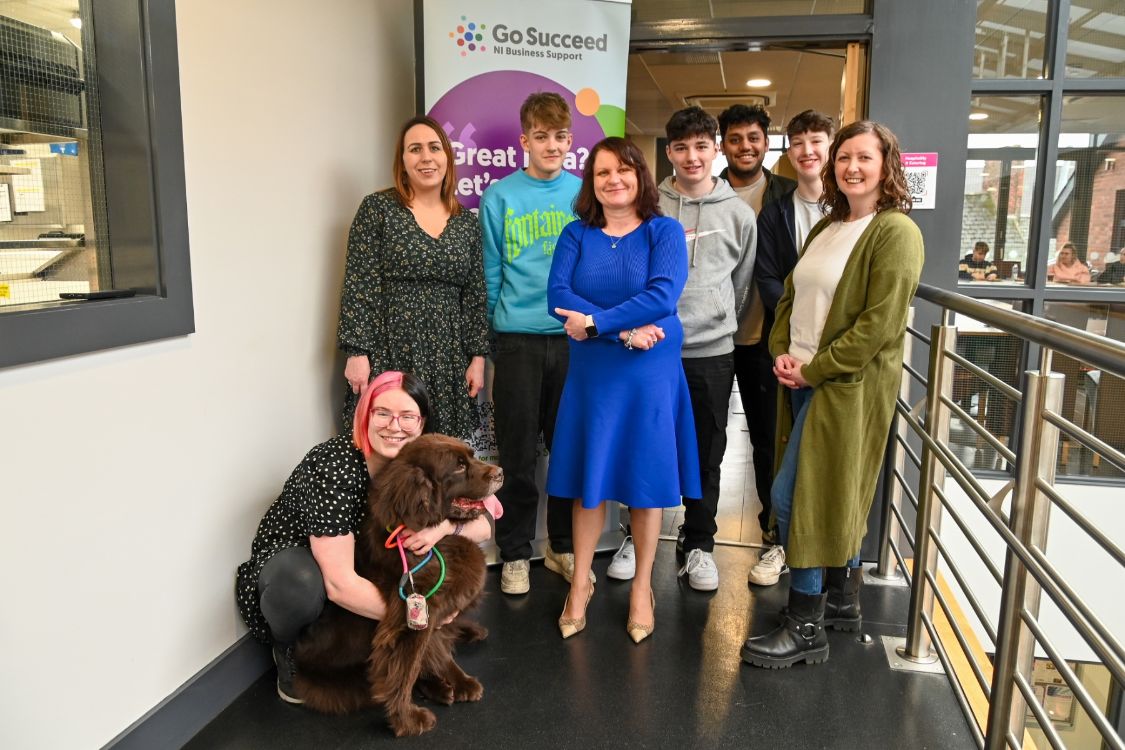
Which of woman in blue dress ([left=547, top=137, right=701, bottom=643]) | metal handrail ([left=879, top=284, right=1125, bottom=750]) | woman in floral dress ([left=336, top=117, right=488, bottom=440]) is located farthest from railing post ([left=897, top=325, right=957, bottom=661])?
woman in floral dress ([left=336, top=117, right=488, bottom=440])

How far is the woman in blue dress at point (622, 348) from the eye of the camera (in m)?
Answer: 2.32

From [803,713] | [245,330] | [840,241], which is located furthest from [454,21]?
[803,713]

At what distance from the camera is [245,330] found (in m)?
2.22

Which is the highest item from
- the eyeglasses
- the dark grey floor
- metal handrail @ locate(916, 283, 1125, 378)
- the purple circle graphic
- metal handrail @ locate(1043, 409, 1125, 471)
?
the purple circle graphic

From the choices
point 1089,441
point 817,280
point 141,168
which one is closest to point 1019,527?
point 1089,441

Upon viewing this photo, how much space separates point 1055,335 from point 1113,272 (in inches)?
97.9

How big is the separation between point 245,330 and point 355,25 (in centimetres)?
119

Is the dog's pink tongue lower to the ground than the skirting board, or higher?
higher

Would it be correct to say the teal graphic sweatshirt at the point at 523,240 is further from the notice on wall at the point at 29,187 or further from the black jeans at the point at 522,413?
the notice on wall at the point at 29,187

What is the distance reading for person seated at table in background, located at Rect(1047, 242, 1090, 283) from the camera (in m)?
3.54

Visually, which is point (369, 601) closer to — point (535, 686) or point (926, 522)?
point (535, 686)

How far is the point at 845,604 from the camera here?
2.59 m

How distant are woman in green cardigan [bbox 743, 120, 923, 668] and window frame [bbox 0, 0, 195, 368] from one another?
158 cm

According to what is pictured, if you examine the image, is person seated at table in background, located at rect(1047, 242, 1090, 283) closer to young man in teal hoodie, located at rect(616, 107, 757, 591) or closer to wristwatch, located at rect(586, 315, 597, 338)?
young man in teal hoodie, located at rect(616, 107, 757, 591)
